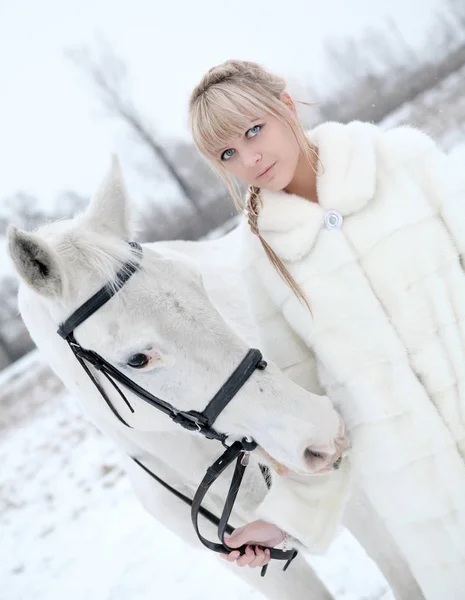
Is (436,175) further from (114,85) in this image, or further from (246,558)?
(114,85)

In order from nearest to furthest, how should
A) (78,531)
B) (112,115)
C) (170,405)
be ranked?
(170,405) → (78,531) → (112,115)

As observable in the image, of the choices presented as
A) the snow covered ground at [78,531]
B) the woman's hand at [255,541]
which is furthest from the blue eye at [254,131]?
the snow covered ground at [78,531]

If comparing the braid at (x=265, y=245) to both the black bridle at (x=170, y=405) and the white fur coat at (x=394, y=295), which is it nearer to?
the white fur coat at (x=394, y=295)

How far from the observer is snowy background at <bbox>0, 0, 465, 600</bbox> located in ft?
10.6

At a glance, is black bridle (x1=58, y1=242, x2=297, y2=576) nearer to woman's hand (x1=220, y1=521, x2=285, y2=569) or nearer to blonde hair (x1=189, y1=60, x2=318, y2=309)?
woman's hand (x1=220, y1=521, x2=285, y2=569)

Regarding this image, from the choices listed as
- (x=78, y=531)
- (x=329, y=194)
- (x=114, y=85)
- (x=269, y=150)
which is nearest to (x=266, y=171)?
(x=269, y=150)

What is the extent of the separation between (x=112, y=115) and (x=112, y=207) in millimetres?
3929

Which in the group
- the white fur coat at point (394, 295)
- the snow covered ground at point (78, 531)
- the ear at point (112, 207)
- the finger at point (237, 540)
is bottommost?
the snow covered ground at point (78, 531)

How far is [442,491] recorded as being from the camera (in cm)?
94

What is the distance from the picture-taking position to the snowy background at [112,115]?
3223mm

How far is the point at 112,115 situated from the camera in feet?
14.5

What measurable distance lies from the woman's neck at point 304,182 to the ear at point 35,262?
544mm

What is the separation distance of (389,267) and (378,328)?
0.44 feet

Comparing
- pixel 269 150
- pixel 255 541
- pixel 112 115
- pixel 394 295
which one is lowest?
pixel 255 541
